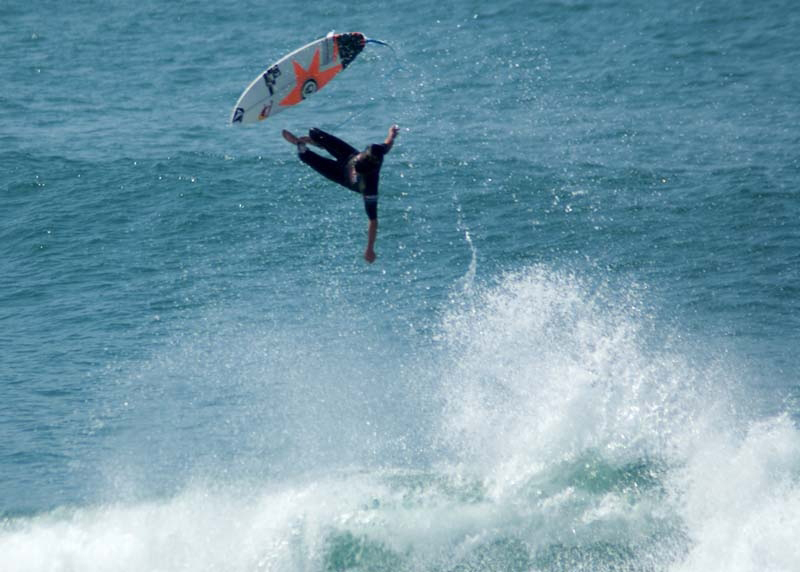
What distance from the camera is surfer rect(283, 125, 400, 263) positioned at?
14891 millimetres

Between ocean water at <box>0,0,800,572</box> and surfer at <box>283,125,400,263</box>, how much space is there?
4845 millimetres

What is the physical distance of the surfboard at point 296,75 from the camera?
1580 centimetres

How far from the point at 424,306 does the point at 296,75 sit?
7671 millimetres

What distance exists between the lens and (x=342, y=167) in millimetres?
15414

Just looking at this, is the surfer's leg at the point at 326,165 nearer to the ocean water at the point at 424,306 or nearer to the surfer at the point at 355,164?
the surfer at the point at 355,164

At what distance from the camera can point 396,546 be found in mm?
16234

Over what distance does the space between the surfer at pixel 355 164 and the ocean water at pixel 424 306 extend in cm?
484

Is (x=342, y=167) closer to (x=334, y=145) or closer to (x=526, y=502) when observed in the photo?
(x=334, y=145)

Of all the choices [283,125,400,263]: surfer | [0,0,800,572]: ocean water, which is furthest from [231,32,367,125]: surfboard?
[0,0,800,572]: ocean water

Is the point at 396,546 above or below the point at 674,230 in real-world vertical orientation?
above

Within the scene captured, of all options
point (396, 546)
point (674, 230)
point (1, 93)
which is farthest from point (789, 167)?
point (1, 93)

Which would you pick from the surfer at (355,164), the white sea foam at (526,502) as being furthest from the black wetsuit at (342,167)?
the white sea foam at (526,502)

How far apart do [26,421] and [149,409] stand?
7.43ft

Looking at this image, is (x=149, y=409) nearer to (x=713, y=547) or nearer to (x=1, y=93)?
(x=713, y=547)
